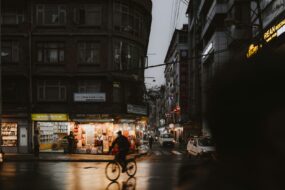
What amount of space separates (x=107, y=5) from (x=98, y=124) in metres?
9.39

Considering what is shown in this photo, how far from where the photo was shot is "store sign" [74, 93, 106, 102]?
126ft

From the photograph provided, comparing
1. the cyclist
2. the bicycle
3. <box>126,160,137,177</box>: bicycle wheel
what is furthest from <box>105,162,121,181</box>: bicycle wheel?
<box>126,160,137,177</box>: bicycle wheel

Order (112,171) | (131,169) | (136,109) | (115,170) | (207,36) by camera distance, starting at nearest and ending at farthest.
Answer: (112,171)
(115,170)
(131,169)
(136,109)
(207,36)

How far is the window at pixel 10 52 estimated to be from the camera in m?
39.4

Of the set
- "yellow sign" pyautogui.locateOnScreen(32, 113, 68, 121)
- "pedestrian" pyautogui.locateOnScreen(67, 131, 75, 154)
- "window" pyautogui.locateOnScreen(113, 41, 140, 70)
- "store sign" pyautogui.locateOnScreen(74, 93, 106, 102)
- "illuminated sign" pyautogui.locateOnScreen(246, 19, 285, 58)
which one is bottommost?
"pedestrian" pyautogui.locateOnScreen(67, 131, 75, 154)

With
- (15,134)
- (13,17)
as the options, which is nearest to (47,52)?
(13,17)

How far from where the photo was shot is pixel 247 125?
1481 mm

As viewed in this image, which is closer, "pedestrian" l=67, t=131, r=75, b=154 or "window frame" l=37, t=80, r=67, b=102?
"pedestrian" l=67, t=131, r=75, b=154

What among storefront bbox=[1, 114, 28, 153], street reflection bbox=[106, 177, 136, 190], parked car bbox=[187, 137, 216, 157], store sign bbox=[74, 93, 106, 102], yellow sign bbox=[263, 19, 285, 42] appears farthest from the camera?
storefront bbox=[1, 114, 28, 153]

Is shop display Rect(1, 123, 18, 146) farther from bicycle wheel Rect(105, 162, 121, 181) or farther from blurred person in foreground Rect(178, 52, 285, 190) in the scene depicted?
blurred person in foreground Rect(178, 52, 285, 190)

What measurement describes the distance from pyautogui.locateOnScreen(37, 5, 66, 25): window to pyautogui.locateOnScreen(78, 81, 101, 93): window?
5.07 m

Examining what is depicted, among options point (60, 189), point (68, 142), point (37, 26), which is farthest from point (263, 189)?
point (37, 26)

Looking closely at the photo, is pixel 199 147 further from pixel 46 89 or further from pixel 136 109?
pixel 46 89

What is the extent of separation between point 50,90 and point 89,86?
3.11 meters
